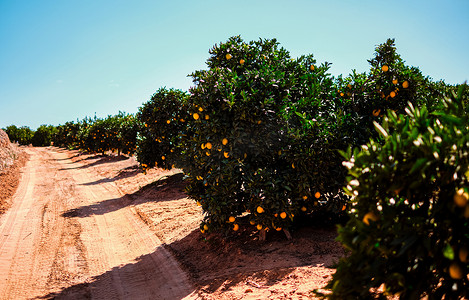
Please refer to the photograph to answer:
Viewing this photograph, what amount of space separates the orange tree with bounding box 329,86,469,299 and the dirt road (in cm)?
325

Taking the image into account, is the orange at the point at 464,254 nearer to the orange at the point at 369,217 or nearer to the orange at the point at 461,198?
the orange at the point at 461,198

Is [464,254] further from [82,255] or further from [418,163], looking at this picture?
[82,255]

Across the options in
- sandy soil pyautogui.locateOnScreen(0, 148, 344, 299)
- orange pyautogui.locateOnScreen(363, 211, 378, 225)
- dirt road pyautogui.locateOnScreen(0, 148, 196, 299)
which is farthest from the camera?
dirt road pyautogui.locateOnScreen(0, 148, 196, 299)

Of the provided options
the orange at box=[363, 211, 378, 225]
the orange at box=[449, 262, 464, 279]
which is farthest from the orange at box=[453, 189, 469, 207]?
the orange at box=[363, 211, 378, 225]

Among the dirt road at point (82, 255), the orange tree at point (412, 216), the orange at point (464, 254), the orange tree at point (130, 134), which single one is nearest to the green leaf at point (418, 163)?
the orange tree at point (412, 216)

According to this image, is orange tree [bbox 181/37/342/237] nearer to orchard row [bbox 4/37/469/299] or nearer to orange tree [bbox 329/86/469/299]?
orchard row [bbox 4/37/469/299]

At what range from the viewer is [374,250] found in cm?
214

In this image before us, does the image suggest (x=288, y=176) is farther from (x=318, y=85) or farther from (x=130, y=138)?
(x=130, y=138)

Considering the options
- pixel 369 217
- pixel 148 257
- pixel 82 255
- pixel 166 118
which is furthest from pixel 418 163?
pixel 166 118

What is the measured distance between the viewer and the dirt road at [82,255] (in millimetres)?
5145

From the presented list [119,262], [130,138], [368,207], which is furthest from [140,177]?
[368,207]

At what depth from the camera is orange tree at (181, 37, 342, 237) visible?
524 centimetres

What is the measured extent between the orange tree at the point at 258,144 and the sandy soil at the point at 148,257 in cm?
63

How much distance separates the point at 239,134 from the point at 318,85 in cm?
196
